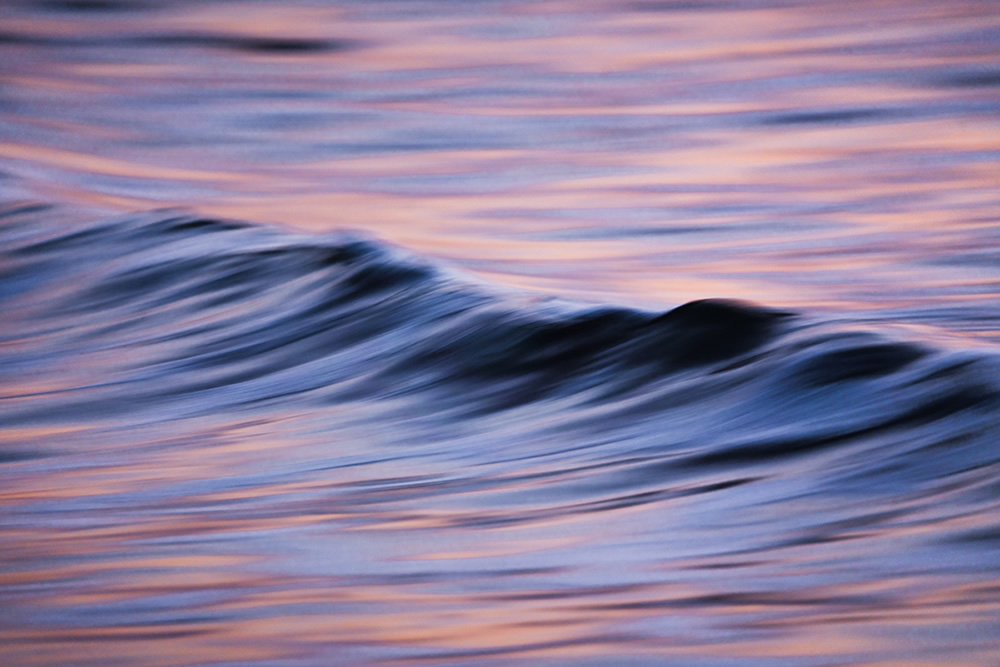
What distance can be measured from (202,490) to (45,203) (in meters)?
3.19

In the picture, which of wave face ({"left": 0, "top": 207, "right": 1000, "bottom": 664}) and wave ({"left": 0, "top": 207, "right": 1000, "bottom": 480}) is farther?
wave ({"left": 0, "top": 207, "right": 1000, "bottom": 480})

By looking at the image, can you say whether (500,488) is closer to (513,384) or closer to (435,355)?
(513,384)

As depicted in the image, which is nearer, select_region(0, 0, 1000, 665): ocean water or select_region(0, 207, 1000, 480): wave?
select_region(0, 0, 1000, 665): ocean water

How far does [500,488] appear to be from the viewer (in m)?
1.75

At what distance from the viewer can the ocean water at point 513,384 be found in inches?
51.0

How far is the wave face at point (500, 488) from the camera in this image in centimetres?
125

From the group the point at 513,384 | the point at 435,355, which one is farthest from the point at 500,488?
the point at 435,355

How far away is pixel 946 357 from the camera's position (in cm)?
207

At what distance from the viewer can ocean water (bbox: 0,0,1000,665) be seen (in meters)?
1.30

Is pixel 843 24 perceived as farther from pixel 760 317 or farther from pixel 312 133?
pixel 760 317

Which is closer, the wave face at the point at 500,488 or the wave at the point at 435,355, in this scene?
the wave face at the point at 500,488

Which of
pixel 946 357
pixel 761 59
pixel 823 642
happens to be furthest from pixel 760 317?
pixel 761 59

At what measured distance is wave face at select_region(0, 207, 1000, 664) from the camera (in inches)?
49.3

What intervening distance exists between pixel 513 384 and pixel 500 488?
0.62 m
